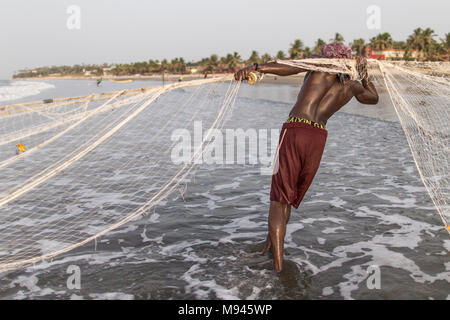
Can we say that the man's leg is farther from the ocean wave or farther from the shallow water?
the ocean wave

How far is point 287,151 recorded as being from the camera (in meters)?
3.58

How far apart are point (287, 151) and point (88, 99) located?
2249mm

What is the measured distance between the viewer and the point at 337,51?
362 centimetres

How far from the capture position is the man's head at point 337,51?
11.8ft

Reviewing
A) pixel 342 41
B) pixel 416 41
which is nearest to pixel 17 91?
pixel 342 41

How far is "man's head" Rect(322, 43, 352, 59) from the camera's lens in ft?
11.8

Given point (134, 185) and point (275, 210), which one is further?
point (134, 185)

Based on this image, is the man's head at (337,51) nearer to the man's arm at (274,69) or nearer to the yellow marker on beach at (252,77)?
the man's arm at (274,69)

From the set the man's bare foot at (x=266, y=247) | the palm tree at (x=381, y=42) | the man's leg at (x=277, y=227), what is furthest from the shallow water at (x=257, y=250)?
the palm tree at (x=381, y=42)

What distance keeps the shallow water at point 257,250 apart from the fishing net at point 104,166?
0.29 meters

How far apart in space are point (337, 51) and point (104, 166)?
6.04 metres
